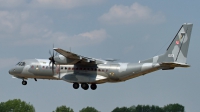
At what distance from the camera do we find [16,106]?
12238 cm

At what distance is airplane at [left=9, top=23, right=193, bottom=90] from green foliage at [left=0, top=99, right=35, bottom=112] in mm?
32837

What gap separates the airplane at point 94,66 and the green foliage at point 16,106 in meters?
32.8

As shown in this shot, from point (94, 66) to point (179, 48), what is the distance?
32.0 ft

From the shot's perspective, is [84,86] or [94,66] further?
[84,86]

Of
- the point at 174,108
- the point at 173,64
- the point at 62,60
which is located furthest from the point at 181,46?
the point at 174,108

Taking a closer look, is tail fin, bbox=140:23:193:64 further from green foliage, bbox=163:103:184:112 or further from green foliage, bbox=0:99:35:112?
green foliage, bbox=0:99:35:112

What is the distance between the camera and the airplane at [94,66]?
82.2m

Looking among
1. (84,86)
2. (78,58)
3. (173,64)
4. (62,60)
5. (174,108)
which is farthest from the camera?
(174,108)

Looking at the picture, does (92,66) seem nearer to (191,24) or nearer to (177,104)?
(191,24)

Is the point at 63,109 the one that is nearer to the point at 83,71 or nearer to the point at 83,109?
the point at 83,109

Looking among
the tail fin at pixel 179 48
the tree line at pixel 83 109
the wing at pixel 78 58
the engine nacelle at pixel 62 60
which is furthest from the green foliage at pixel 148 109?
the engine nacelle at pixel 62 60

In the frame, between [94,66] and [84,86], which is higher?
[94,66]

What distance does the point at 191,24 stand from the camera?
8275 centimetres

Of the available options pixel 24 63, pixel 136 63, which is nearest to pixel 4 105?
pixel 24 63
